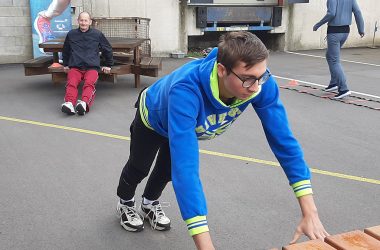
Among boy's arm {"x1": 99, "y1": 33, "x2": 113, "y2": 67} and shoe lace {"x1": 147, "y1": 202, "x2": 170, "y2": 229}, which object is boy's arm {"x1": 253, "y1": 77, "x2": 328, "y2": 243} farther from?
boy's arm {"x1": 99, "y1": 33, "x2": 113, "y2": 67}

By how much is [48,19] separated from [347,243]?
10.3 m

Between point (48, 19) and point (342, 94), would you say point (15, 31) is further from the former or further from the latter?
point (342, 94)

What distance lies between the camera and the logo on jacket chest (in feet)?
7.43

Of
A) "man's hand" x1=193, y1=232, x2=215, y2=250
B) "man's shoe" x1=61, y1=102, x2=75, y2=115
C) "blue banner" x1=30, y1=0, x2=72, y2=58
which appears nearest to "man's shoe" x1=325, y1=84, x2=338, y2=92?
"man's shoe" x1=61, y1=102, x2=75, y2=115

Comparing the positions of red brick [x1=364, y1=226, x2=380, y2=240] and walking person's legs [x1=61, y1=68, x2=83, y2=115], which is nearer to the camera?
red brick [x1=364, y1=226, x2=380, y2=240]

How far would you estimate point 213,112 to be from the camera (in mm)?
2232

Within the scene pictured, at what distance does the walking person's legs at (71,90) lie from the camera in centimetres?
658

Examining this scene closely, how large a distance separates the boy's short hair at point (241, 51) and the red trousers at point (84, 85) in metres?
Result: 5.06

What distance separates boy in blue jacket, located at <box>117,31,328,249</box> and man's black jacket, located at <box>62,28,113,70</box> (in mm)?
4848

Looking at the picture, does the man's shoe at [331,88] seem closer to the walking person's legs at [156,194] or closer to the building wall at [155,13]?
the building wall at [155,13]

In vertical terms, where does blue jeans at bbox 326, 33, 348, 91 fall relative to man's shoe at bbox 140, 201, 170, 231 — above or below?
above

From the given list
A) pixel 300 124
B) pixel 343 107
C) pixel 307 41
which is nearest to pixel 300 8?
pixel 307 41

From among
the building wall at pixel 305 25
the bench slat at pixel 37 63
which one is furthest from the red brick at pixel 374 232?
the building wall at pixel 305 25

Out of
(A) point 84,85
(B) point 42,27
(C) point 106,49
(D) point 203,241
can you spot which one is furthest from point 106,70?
(D) point 203,241
